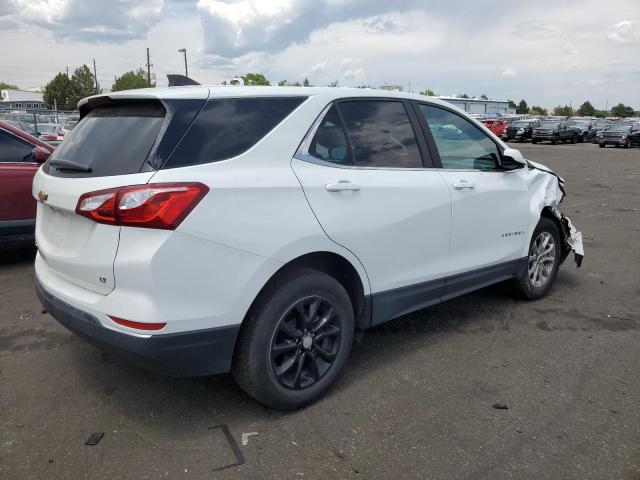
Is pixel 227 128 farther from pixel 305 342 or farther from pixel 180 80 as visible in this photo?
pixel 305 342

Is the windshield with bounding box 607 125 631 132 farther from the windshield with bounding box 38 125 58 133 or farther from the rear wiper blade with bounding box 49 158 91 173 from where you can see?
the rear wiper blade with bounding box 49 158 91 173

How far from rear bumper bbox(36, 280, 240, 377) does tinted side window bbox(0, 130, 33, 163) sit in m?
3.95

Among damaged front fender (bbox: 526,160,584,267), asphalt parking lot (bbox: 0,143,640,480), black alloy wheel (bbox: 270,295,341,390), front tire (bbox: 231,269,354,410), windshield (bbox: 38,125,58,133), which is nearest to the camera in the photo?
asphalt parking lot (bbox: 0,143,640,480)

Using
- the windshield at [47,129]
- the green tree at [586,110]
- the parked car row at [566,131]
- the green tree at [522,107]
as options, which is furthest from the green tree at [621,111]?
the windshield at [47,129]

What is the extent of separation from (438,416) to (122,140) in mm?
2231

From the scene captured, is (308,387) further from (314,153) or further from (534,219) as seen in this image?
(534,219)

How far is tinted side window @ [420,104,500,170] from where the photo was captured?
392 cm

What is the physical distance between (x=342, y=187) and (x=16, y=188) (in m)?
4.30

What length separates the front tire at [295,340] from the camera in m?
2.81

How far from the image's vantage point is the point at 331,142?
10.5 ft

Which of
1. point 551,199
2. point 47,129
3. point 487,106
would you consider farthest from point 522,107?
point 551,199

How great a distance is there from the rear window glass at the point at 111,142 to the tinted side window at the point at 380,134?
3.79 ft

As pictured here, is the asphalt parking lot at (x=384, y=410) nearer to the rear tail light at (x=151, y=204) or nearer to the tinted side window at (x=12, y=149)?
the rear tail light at (x=151, y=204)

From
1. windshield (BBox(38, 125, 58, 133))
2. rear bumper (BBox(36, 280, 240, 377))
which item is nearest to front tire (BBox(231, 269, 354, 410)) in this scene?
rear bumper (BBox(36, 280, 240, 377))
